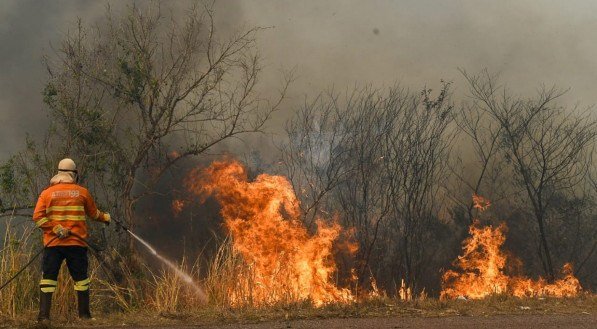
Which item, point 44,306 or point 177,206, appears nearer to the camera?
point 44,306

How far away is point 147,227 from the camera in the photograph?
15.3 meters

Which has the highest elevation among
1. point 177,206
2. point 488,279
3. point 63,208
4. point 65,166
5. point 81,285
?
point 177,206

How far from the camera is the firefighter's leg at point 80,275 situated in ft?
22.5

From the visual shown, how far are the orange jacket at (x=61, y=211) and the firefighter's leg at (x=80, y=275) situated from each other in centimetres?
14

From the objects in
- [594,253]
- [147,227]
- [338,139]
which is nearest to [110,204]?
[147,227]

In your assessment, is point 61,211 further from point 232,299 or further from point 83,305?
point 232,299

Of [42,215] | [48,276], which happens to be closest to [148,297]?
[48,276]

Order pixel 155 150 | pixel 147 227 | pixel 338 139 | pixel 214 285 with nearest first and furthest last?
pixel 214 285 → pixel 155 150 → pixel 147 227 → pixel 338 139

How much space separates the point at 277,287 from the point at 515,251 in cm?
1845

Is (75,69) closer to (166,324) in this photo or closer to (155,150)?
(155,150)

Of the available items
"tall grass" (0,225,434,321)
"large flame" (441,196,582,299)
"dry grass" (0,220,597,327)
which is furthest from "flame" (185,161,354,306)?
"large flame" (441,196,582,299)

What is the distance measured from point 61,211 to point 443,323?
4687 millimetres

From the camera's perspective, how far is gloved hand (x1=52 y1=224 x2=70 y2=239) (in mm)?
6625

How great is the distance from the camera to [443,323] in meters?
6.38
